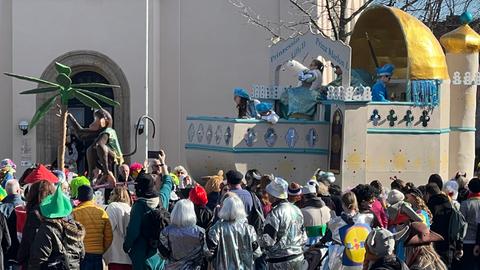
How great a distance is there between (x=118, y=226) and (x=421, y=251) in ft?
11.3

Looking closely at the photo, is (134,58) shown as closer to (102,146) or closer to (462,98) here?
(462,98)

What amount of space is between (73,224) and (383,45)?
462 inches

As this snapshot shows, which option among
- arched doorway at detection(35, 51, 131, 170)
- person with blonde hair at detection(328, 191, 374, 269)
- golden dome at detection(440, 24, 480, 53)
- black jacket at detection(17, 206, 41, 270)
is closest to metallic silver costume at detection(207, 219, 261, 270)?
person with blonde hair at detection(328, 191, 374, 269)

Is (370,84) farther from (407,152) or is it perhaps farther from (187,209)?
(187,209)

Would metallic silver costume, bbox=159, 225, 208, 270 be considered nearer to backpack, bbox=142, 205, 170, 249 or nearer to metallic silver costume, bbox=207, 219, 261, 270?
metallic silver costume, bbox=207, 219, 261, 270

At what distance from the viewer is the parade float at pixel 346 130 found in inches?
608

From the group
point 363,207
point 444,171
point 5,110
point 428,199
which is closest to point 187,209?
point 363,207

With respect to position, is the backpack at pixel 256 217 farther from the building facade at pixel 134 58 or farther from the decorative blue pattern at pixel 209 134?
the building facade at pixel 134 58

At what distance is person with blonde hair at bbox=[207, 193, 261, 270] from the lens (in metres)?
8.71

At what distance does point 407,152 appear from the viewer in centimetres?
1609

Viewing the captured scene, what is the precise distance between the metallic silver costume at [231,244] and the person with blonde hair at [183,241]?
0.11 metres

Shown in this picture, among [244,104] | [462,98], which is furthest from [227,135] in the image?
[462,98]

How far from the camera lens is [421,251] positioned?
7203 mm

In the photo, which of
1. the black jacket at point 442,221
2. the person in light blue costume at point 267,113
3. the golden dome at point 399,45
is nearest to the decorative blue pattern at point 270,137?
the person in light blue costume at point 267,113
